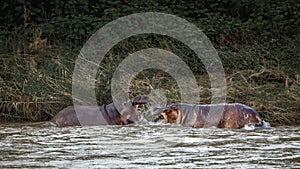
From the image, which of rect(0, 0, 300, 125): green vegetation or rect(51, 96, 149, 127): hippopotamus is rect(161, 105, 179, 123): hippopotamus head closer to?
rect(51, 96, 149, 127): hippopotamus

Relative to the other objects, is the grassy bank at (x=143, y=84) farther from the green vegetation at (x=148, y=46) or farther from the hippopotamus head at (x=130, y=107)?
the hippopotamus head at (x=130, y=107)

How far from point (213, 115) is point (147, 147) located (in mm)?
2233

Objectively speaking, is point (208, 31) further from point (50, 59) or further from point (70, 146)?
point (70, 146)

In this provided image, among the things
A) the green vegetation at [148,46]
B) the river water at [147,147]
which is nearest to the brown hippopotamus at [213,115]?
the river water at [147,147]

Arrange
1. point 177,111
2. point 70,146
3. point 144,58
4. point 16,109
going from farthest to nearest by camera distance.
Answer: point 144,58, point 16,109, point 177,111, point 70,146

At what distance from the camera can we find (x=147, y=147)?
342 inches

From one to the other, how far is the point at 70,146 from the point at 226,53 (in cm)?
677

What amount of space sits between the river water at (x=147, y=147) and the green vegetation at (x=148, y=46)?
108 centimetres

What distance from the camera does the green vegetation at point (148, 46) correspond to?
12.2 m

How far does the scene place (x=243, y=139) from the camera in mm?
9297

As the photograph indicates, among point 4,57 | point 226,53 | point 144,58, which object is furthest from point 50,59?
point 226,53

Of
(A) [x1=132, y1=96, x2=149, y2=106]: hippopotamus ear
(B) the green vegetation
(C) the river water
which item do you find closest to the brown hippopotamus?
(C) the river water

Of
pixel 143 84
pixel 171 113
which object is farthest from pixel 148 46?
pixel 171 113

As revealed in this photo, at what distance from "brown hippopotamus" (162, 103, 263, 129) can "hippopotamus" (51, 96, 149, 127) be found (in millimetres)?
635
